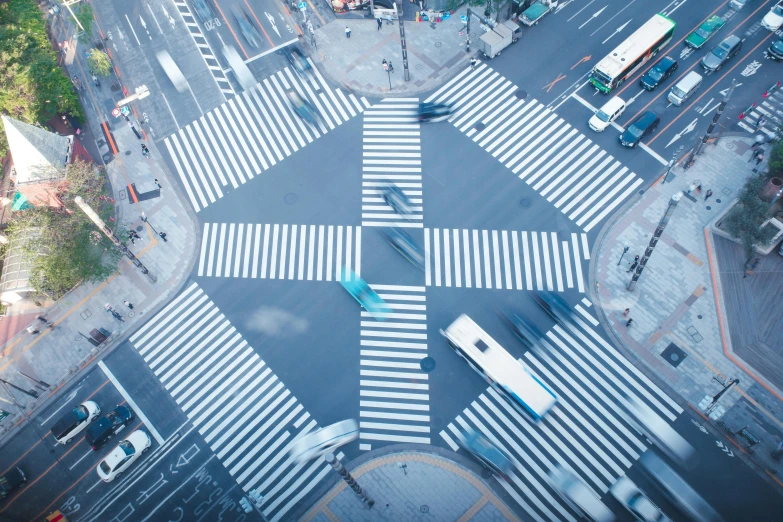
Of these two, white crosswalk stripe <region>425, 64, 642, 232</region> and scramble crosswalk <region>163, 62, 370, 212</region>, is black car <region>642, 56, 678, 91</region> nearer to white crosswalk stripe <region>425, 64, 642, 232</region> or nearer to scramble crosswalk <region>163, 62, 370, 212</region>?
white crosswalk stripe <region>425, 64, 642, 232</region>

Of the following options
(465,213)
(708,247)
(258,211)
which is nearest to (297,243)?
(258,211)

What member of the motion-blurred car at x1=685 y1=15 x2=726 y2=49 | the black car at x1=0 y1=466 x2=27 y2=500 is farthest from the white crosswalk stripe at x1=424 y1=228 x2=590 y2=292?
the black car at x1=0 y1=466 x2=27 y2=500

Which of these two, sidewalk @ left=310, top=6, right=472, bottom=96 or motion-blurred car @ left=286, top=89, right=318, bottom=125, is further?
sidewalk @ left=310, top=6, right=472, bottom=96

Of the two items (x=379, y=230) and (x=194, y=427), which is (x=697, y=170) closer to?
(x=379, y=230)

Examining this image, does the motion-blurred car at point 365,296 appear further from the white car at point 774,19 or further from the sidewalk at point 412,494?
the white car at point 774,19

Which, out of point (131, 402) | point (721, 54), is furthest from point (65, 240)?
point (721, 54)

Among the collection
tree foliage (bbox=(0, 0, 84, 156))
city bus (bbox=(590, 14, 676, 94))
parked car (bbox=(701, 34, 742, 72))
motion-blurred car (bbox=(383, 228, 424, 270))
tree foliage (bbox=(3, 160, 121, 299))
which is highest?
parked car (bbox=(701, 34, 742, 72))
